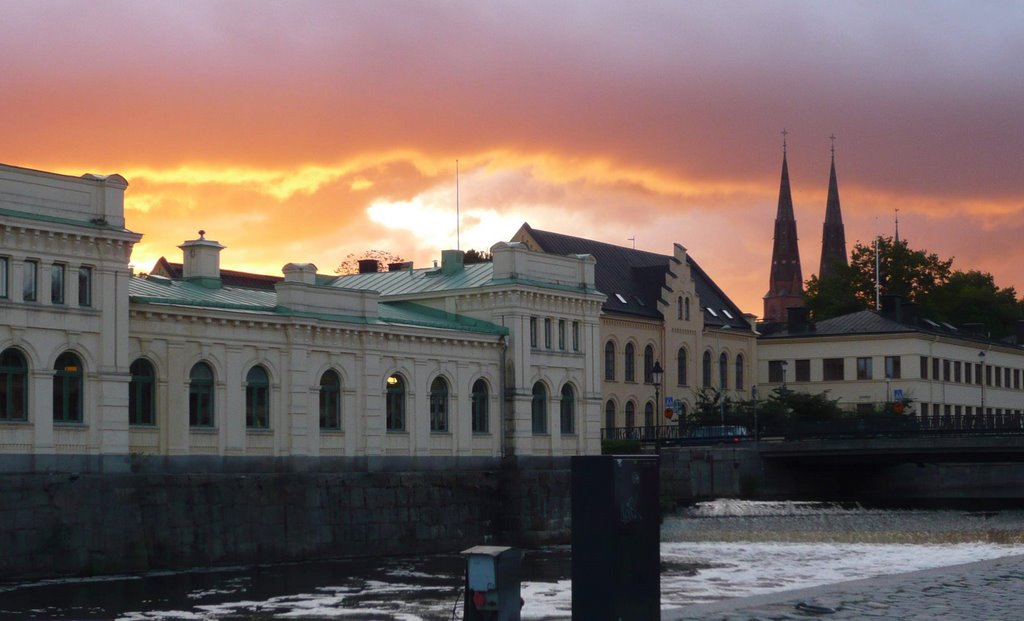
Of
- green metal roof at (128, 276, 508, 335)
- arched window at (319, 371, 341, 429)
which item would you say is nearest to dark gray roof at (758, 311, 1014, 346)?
green metal roof at (128, 276, 508, 335)

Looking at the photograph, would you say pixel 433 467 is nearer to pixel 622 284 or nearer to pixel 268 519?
pixel 268 519

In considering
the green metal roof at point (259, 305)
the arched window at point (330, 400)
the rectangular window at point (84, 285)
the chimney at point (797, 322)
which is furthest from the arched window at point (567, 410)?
the chimney at point (797, 322)

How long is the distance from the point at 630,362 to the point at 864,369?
2422 cm

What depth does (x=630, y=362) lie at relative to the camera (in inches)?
3994

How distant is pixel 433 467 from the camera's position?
65.5 meters

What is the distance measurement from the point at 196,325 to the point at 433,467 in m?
13.3

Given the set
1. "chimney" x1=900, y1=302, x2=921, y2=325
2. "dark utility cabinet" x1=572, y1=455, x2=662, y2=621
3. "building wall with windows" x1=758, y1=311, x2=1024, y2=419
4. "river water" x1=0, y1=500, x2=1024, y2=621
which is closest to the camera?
"dark utility cabinet" x1=572, y1=455, x2=662, y2=621

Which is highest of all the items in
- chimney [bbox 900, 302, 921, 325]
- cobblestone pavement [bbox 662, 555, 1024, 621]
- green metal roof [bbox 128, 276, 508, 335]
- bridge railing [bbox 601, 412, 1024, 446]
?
chimney [bbox 900, 302, 921, 325]

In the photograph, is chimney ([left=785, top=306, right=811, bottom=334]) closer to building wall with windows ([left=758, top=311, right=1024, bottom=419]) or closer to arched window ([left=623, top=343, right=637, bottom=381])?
building wall with windows ([left=758, top=311, right=1024, bottom=419])

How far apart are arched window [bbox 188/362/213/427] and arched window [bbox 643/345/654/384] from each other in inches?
1926

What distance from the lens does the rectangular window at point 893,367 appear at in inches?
4572

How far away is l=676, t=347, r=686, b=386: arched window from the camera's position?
10557 centimetres

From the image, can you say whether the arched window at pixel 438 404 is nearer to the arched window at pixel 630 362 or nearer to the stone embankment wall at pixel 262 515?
the stone embankment wall at pixel 262 515

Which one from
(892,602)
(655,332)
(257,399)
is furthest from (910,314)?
(892,602)
